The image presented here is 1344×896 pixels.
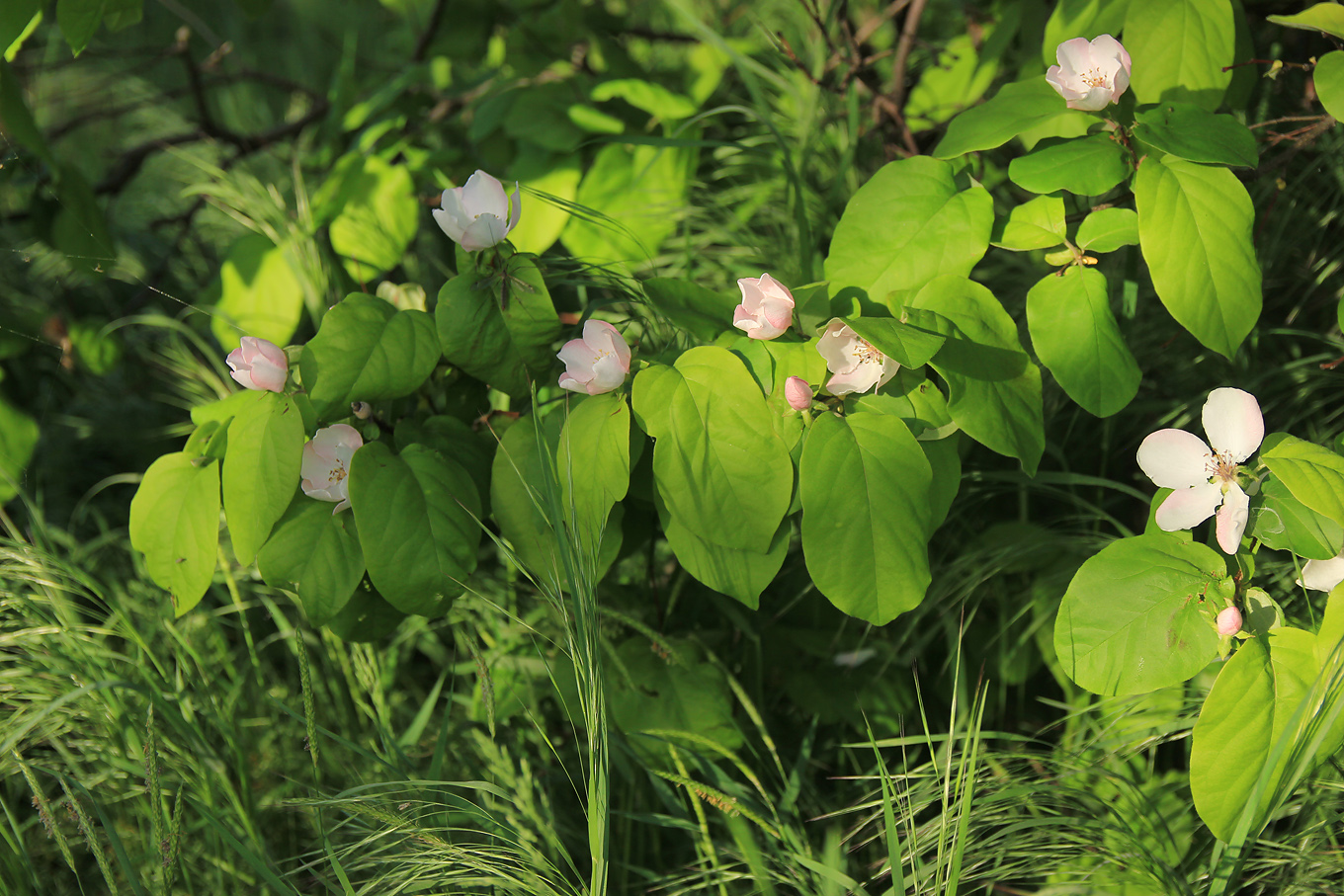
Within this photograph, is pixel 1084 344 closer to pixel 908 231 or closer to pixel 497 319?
pixel 908 231

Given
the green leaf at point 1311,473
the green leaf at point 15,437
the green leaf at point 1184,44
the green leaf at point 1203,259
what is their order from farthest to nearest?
the green leaf at point 15,437, the green leaf at point 1184,44, the green leaf at point 1203,259, the green leaf at point 1311,473

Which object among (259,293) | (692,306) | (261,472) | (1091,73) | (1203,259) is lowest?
(259,293)

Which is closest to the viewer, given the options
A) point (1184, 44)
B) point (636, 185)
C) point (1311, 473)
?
point (1311, 473)

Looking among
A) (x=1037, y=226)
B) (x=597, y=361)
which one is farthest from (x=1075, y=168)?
(x=597, y=361)

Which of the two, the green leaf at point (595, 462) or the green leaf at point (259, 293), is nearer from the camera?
the green leaf at point (595, 462)

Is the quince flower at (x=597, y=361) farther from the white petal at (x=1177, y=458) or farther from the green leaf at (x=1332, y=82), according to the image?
the green leaf at (x=1332, y=82)

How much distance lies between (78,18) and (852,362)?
853 millimetres

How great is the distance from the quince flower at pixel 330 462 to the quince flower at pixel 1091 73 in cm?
72

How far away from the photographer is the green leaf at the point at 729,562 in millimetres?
738

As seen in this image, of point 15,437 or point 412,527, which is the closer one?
point 412,527

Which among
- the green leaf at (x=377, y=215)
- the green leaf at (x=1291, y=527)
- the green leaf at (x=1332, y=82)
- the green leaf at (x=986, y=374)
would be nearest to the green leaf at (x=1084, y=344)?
the green leaf at (x=986, y=374)

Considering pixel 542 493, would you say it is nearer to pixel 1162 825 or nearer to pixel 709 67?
pixel 1162 825

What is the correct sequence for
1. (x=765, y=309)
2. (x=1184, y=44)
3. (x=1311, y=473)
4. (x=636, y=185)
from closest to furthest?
1. (x=1311, y=473)
2. (x=765, y=309)
3. (x=1184, y=44)
4. (x=636, y=185)

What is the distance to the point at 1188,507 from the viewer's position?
691mm
